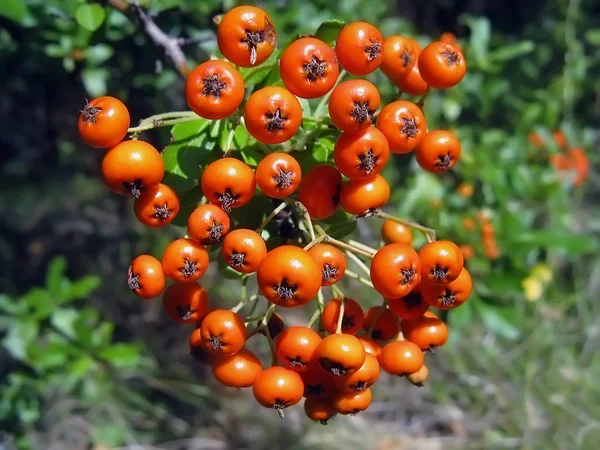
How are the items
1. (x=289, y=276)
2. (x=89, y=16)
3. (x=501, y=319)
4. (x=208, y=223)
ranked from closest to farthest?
(x=289, y=276), (x=208, y=223), (x=89, y=16), (x=501, y=319)

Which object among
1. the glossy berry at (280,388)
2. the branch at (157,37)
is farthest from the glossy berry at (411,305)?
the branch at (157,37)

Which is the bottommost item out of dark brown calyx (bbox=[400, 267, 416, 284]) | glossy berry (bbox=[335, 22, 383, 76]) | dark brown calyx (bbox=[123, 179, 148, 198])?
dark brown calyx (bbox=[400, 267, 416, 284])

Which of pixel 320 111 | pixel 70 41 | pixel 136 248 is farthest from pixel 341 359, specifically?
pixel 136 248

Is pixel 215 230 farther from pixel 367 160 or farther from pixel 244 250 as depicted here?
pixel 367 160

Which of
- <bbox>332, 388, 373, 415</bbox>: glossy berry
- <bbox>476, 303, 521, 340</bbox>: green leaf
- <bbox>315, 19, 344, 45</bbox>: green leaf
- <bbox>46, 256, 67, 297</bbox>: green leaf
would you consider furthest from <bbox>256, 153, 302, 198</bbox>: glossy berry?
<bbox>46, 256, 67, 297</bbox>: green leaf

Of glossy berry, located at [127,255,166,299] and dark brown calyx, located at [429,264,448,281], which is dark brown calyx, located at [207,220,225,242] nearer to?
glossy berry, located at [127,255,166,299]

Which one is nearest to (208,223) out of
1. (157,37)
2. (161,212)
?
(161,212)
